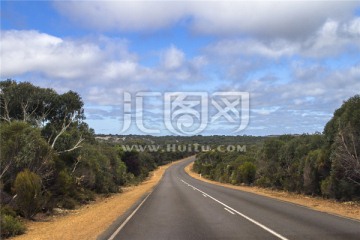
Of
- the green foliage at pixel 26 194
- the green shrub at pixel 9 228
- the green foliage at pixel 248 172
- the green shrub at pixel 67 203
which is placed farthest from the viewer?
the green foliage at pixel 248 172

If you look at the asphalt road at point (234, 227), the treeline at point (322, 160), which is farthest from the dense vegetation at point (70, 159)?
the asphalt road at point (234, 227)

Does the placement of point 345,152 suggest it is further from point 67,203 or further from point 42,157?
point 67,203

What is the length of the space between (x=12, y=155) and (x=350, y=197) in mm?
18179

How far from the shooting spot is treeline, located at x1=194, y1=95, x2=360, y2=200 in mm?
22688

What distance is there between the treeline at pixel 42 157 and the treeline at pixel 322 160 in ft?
51.4

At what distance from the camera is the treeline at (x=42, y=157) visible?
19.7 m

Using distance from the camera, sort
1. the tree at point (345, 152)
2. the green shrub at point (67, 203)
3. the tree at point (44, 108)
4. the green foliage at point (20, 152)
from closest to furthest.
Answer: the green foliage at point (20, 152), the tree at point (345, 152), the green shrub at point (67, 203), the tree at point (44, 108)

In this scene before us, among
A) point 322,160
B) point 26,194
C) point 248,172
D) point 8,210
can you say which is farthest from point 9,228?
point 248,172

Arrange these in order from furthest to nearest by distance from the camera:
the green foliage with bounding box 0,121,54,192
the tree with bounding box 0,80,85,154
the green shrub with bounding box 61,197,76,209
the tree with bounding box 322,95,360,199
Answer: the tree with bounding box 0,80,85,154 < the green shrub with bounding box 61,197,76,209 < the tree with bounding box 322,95,360,199 < the green foliage with bounding box 0,121,54,192

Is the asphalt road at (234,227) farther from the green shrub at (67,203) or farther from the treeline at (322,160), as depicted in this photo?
the green shrub at (67,203)

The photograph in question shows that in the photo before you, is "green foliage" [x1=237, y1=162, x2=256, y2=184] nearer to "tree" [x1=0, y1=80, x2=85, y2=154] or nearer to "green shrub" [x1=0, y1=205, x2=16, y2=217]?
"tree" [x1=0, y1=80, x2=85, y2=154]

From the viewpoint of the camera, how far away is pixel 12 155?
69.4 ft

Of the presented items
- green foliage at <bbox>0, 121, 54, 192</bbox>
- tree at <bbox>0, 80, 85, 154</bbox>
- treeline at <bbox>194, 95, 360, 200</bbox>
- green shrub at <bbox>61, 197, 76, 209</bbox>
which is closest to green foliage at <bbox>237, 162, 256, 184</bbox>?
treeline at <bbox>194, 95, 360, 200</bbox>

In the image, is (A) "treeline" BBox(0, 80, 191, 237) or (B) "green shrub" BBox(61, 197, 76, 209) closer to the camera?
(A) "treeline" BBox(0, 80, 191, 237)
